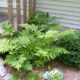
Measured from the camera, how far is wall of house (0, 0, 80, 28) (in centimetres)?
511

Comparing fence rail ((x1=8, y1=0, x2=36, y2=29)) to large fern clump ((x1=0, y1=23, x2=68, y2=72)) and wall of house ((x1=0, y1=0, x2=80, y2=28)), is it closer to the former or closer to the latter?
wall of house ((x1=0, y1=0, x2=80, y2=28))

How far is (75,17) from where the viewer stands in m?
5.18

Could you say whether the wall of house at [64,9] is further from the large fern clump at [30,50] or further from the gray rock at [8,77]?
the gray rock at [8,77]

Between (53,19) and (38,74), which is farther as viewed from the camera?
(53,19)

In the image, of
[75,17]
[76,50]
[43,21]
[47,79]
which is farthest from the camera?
[75,17]

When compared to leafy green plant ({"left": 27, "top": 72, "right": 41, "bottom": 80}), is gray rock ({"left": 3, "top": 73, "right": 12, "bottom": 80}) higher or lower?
lower

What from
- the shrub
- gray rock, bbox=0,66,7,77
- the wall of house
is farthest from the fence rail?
gray rock, bbox=0,66,7,77

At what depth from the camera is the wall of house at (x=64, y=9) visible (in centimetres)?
511

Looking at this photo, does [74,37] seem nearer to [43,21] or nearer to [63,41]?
[63,41]

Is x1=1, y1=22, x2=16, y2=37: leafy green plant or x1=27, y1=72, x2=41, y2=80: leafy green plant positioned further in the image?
x1=1, y1=22, x2=16, y2=37: leafy green plant

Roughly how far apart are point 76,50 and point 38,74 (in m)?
0.75

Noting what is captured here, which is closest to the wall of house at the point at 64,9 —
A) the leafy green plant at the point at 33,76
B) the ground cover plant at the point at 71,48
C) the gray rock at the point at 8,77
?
the ground cover plant at the point at 71,48

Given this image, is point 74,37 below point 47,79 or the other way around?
the other way around

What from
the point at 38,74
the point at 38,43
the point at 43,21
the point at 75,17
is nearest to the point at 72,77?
the point at 38,74
